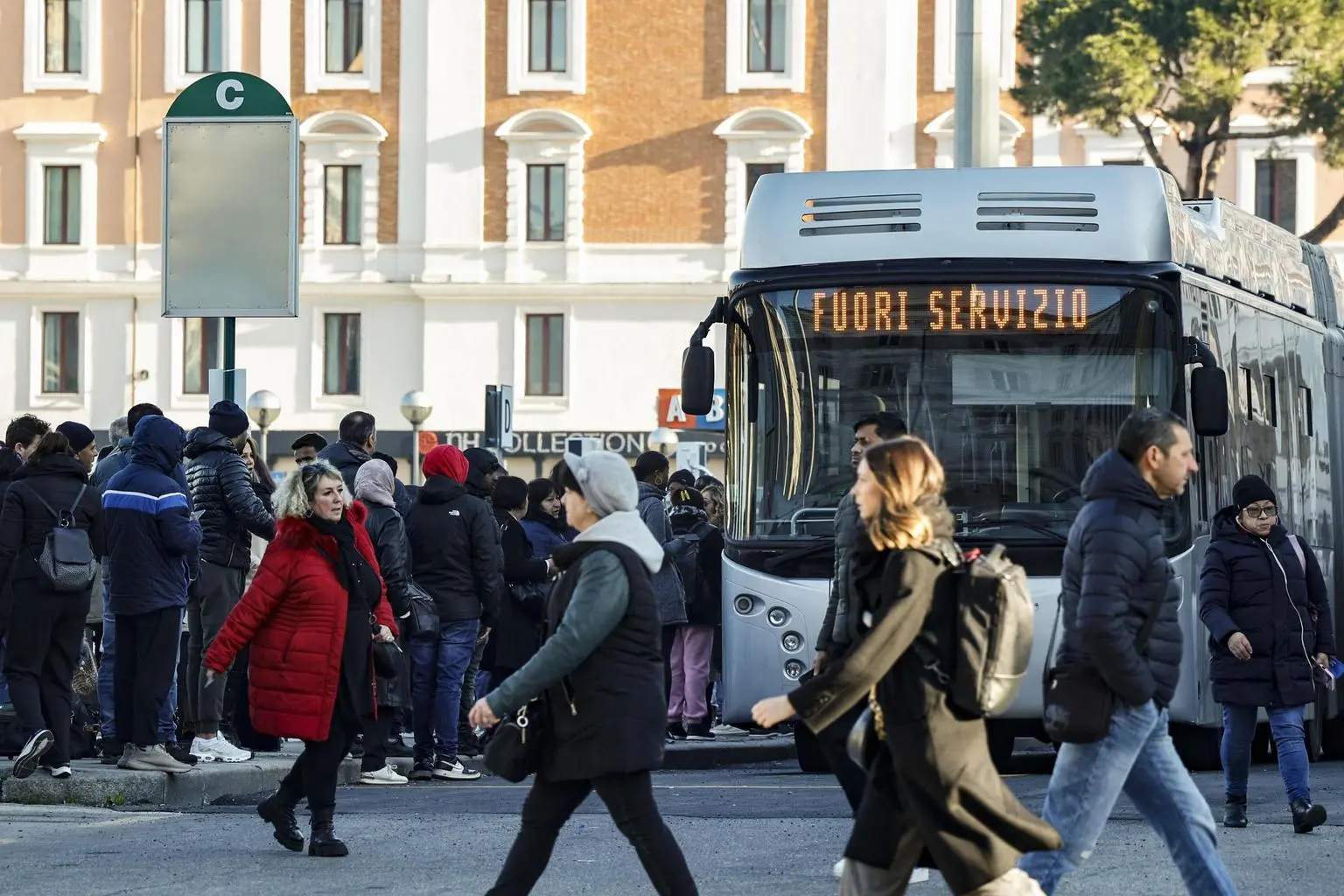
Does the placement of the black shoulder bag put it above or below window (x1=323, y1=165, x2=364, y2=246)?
below

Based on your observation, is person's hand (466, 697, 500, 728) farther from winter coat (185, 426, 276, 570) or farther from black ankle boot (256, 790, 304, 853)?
winter coat (185, 426, 276, 570)

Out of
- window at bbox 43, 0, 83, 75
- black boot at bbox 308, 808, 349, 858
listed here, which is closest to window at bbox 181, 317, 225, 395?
window at bbox 43, 0, 83, 75

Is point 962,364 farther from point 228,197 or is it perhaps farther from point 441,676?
point 228,197

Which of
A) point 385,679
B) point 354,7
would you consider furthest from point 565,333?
point 385,679

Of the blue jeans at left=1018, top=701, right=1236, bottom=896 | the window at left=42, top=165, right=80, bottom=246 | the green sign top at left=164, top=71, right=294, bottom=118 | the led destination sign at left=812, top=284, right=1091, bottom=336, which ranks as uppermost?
the window at left=42, top=165, right=80, bottom=246

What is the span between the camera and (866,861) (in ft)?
Answer: 21.5

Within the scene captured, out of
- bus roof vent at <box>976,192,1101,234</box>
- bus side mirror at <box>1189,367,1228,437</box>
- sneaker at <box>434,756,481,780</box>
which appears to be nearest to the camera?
bus side mirror at <box>1189,367,1228,437</box>

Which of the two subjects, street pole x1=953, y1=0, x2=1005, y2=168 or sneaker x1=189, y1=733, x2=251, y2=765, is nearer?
sneaker x1=189, y1=733, x2=251, y2=765

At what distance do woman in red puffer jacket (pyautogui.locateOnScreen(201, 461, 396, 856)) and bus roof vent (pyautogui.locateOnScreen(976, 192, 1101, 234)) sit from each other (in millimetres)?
4505

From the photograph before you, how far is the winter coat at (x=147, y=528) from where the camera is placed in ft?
38.7

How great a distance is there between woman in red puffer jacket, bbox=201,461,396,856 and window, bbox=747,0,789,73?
40816 millimetres

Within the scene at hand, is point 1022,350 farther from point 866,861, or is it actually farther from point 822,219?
point 866,861

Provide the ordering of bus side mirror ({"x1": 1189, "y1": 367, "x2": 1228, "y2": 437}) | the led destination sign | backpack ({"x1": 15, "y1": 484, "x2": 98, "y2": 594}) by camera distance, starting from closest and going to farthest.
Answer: backpack ({"x1": 15, "y1": 484, "x2": 98, "y2": 594}), bus side mirror ({"x1": 1189, "y1": 367, "x2": 1228, "y2": 437}), the led destination sign

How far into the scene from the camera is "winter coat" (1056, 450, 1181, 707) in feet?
23.5
